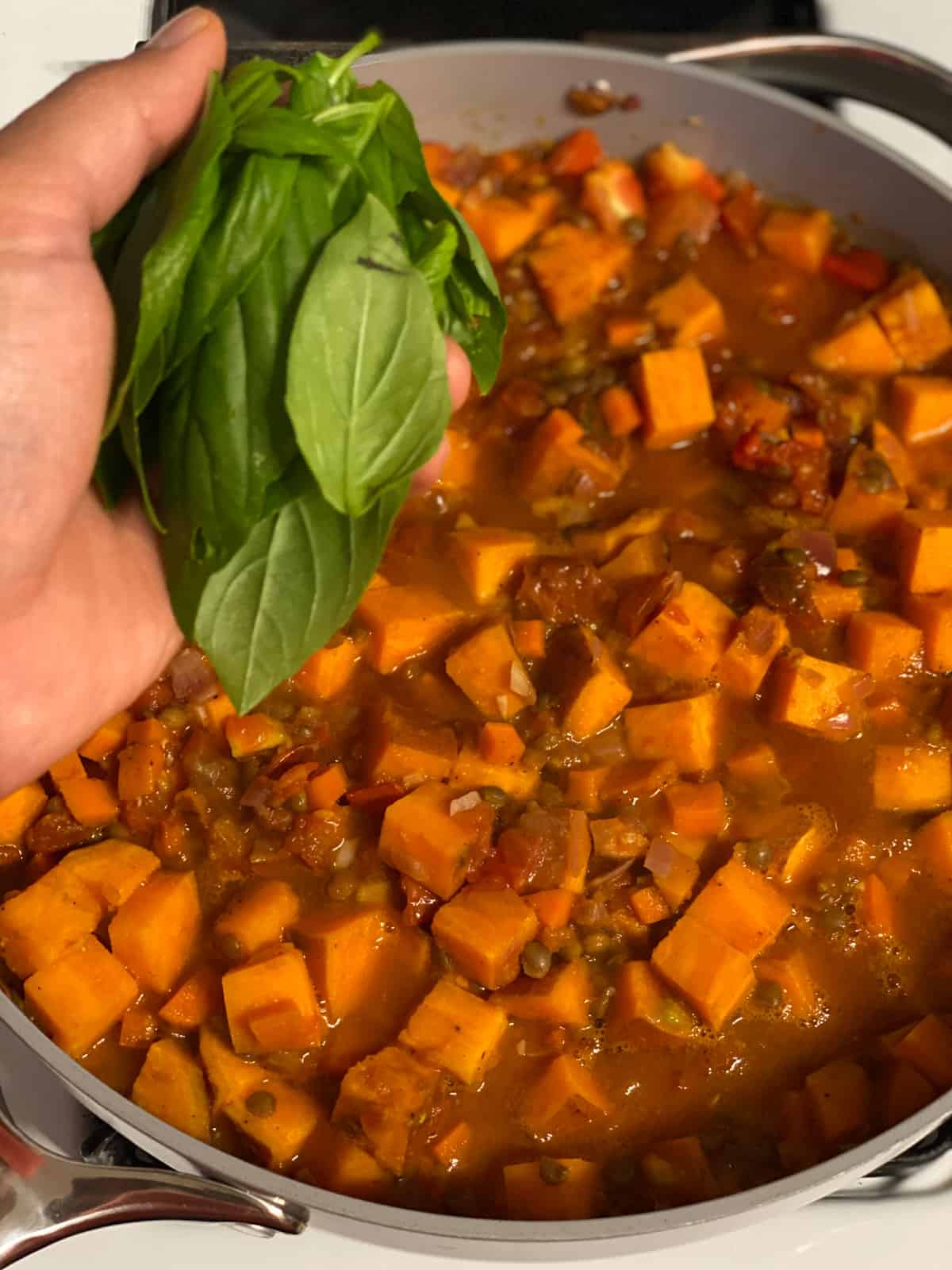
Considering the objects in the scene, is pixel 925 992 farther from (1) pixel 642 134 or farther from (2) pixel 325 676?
(1) pixel 642 134

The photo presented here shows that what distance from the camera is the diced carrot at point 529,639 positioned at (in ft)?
7.75

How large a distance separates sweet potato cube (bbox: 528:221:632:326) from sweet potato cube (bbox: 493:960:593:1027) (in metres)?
1.51

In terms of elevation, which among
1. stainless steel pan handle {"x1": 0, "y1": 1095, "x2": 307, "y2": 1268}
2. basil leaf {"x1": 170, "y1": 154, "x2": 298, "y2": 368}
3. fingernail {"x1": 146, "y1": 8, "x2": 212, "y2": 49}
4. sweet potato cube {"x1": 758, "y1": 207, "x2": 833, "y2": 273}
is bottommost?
stainless steel pan handle {"x1": 0, "y1": 1095, "x2": 307, "y2": 1268}

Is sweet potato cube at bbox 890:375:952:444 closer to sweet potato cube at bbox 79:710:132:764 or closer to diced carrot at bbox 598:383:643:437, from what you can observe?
diced carrot at bbox 598:383:643:437

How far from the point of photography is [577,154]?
299 centimetres

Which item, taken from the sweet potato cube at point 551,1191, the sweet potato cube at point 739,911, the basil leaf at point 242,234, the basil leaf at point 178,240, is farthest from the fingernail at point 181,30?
the sweet potato cube at point 551,1191

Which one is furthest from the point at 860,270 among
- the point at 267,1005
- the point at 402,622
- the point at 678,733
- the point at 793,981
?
the point at 267,1005

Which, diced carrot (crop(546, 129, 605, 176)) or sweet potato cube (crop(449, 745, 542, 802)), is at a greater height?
diced carrot (crop(546, 129, 605, 176))

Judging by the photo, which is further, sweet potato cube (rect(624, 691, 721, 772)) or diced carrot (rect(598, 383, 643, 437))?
diced carrot (rect(598, 383, 643, 437))

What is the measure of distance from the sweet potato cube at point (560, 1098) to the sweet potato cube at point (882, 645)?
957 mm

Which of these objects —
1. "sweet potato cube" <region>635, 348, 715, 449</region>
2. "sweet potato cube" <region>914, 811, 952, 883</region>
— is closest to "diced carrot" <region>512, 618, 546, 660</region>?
"sweet potato cube" <region>635, 348, 715, 449</region>

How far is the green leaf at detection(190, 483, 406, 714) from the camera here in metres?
1.66

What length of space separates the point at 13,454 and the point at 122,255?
0.33 m

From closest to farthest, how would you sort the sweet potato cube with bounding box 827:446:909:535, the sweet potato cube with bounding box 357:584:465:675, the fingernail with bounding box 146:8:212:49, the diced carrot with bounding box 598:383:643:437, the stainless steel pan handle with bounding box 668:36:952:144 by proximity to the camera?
the fingernail with bounding box 146:8:212:49
the sweet potato cube with bounding box 357:584:465:675
the sweet potato cube with bounding box 827:446:909:535
the diced carrot with bounding box 598:383:643:437
the stainless steel pan handle with bounding box 668:36:952:144
